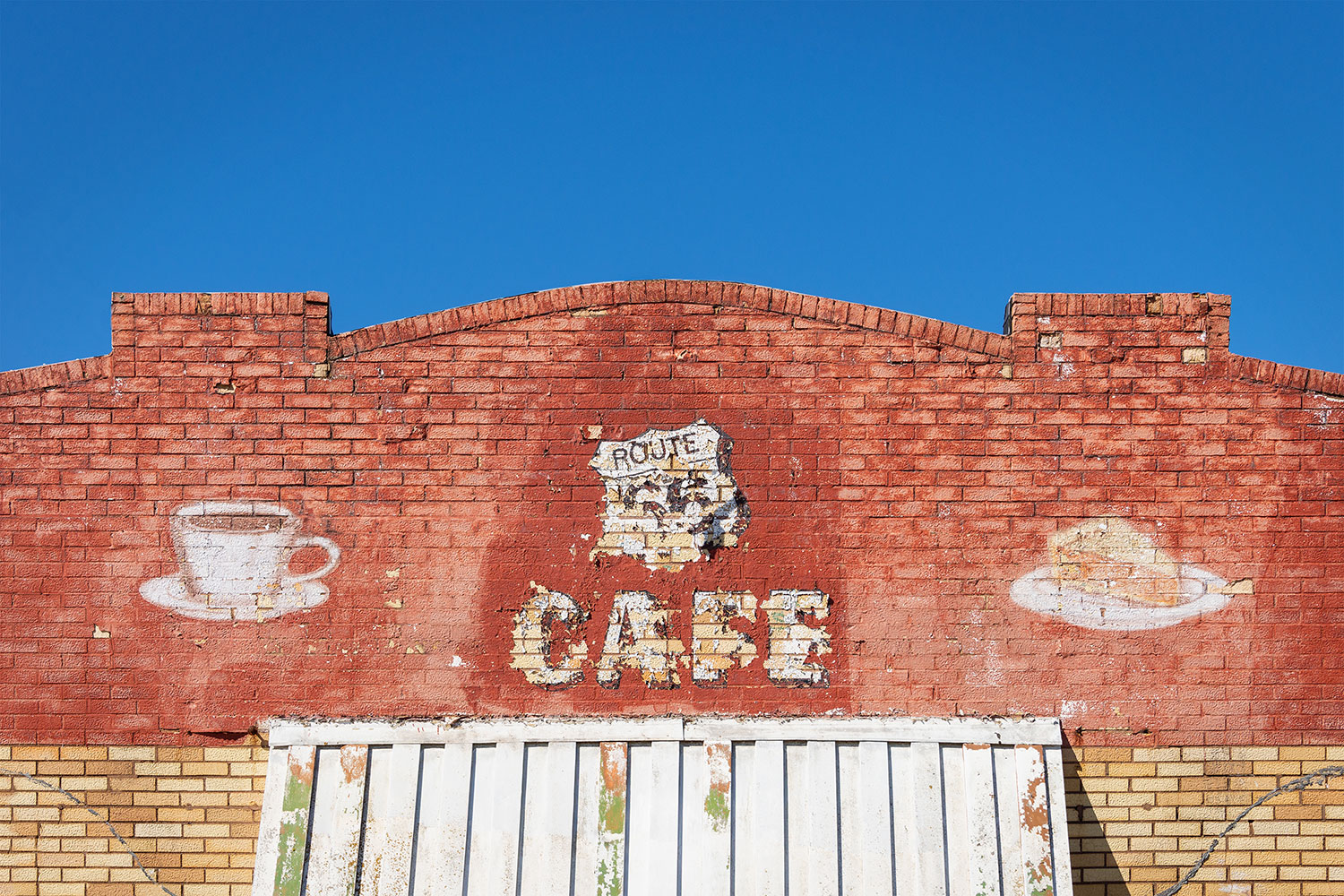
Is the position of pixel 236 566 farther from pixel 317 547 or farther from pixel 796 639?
pixel 796 639

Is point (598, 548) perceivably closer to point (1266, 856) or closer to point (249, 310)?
point (249, 310)

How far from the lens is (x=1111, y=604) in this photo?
189 inches

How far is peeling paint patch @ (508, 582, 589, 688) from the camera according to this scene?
4770 millimetres

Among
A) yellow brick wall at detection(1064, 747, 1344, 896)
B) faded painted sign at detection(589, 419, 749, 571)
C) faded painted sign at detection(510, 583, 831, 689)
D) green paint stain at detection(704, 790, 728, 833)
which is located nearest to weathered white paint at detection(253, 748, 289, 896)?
faded painted sign at detection(510, 583, 831, 689)

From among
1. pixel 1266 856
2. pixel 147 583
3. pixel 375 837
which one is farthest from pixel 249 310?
pixel 1266 856

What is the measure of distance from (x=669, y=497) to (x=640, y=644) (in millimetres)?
767

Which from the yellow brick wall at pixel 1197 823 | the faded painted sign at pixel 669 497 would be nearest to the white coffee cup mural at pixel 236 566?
the faded painted sign at pixel 669 497

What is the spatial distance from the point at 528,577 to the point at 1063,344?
10.0ft

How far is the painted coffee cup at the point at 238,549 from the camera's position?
479cm

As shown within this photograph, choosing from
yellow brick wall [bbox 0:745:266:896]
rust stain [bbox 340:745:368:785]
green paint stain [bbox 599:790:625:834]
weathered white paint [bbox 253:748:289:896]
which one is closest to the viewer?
weathered white paint [bbox 253:748:289:896]

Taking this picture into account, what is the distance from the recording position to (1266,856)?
474 centimetres

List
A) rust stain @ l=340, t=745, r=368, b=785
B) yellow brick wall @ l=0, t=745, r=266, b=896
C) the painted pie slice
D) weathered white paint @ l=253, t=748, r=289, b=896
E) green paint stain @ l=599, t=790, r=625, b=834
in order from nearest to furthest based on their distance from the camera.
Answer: weathered white paint @ l=253, t=748, r=289, b=896 < green paint stain @ l=599, t=790, r=625, b=834 < rust stain @ l=340, t=745, r=368, b=785 < yellow brick wall @ l=0, t=745, r=266, b=896 < the painted pie slice

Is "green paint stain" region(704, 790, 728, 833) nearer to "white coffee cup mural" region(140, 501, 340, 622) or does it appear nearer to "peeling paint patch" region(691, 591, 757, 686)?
"peeling paint patch" region(691, 591, 757, 686)

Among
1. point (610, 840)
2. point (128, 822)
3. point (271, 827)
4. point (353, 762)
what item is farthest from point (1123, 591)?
point (128, 822)
